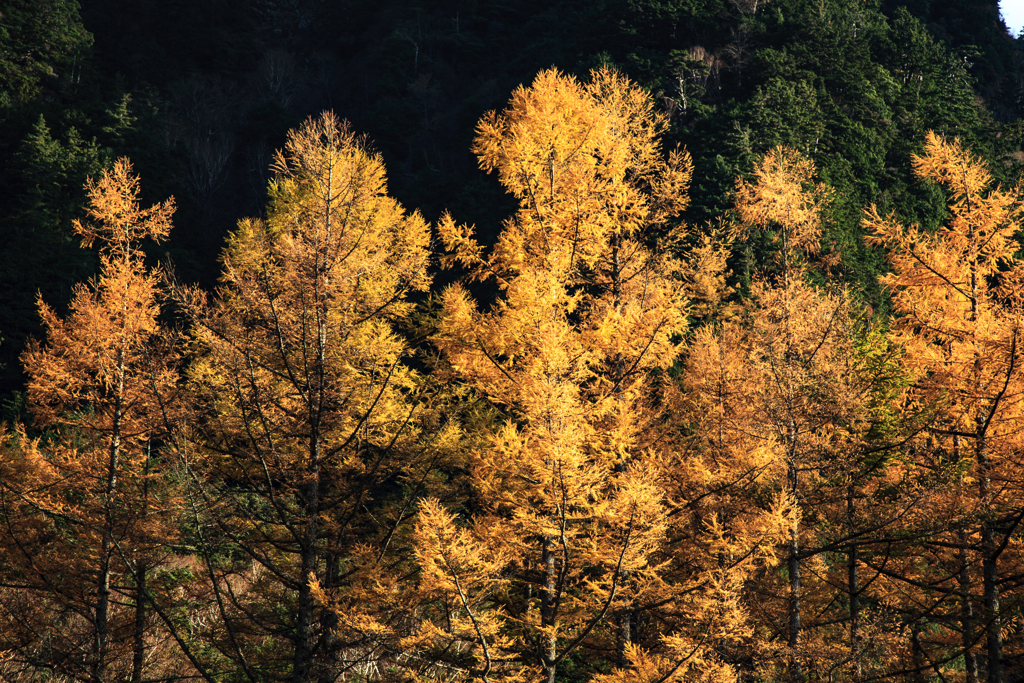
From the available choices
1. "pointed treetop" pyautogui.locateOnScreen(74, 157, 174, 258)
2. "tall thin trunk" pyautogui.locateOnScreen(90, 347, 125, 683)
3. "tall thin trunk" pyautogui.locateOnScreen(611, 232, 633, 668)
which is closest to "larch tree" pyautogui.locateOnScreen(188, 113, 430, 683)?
"tall thin trunk" pyautogui.locateOnScreen(90, 347, 125, 683)

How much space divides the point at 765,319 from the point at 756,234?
16.0m

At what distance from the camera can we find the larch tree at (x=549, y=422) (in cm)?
751

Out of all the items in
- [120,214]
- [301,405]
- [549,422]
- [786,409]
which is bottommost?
[301,405]

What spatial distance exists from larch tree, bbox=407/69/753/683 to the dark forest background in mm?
13604

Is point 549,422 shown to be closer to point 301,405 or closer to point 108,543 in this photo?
point 301,405

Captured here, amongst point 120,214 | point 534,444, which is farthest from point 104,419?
point 534,444

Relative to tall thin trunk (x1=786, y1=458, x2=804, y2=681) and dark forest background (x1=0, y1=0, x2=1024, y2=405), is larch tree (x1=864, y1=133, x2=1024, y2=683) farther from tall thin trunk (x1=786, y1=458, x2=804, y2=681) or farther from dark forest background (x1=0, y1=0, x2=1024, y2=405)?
dark forest background (x1=0, y1=0, x2=1024, y2=405)

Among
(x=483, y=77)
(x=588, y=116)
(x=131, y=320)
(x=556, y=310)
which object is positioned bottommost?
(x=556, y=310)

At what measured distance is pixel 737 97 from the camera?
33.7m

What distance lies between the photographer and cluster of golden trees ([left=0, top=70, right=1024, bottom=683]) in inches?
273

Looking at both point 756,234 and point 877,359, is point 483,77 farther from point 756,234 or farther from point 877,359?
point 877,359

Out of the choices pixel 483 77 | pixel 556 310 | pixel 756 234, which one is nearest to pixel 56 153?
pixel 483 77

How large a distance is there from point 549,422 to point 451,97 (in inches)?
1658

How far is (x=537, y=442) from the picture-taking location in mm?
8023
